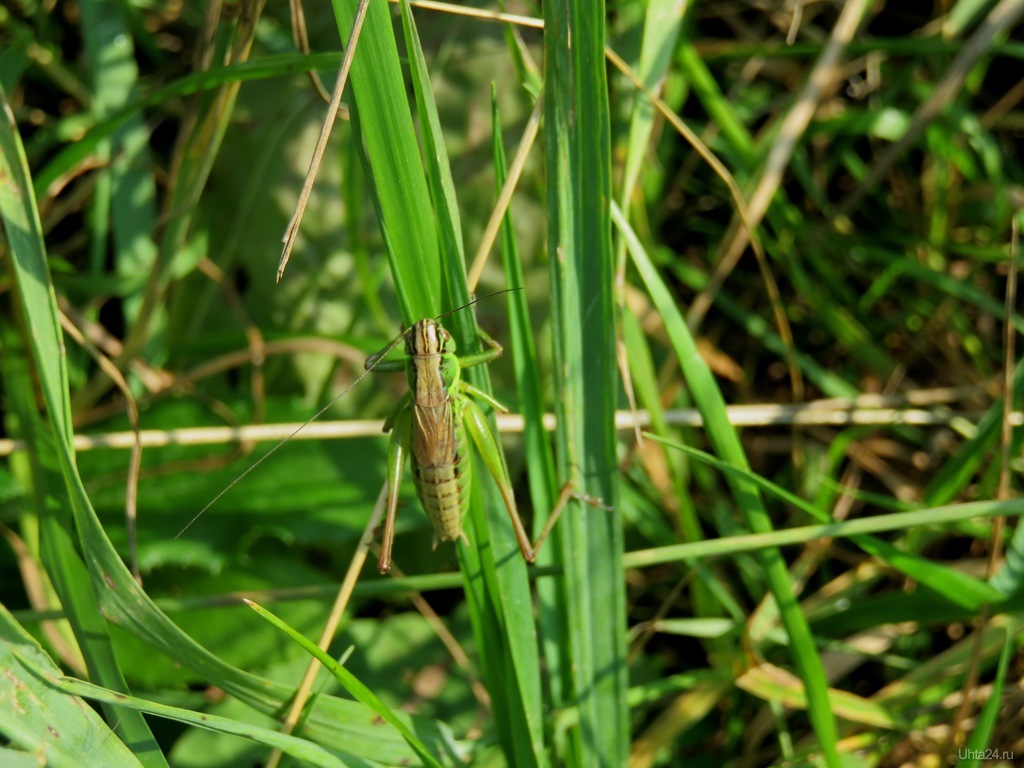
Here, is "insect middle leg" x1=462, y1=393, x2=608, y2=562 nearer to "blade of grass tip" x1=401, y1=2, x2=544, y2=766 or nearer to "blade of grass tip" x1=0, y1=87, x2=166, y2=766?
"blade of grass tip" x1=401, y1=2, x2=544, y2=766

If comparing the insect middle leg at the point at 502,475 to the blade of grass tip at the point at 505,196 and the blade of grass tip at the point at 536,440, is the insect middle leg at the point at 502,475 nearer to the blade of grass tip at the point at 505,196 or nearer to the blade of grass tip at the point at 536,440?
the blade of grass tip at the point at 536,440

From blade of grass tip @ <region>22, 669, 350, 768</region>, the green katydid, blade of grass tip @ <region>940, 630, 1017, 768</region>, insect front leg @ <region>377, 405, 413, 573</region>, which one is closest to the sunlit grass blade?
blade of grass tip @ <region>940, 630, 1017, 768</region>

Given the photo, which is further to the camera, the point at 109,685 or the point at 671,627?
the point at 671,627

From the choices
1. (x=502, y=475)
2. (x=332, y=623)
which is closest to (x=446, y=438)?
(x=502, y=475)

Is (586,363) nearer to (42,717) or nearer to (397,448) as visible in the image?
(397,448)

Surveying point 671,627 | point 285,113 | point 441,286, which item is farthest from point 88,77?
point 671,627

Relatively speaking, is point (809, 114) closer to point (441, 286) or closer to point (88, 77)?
point (441, 286)

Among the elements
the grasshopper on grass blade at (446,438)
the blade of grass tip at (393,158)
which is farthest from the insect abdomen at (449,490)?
the blade of grass tip at (393,158)
